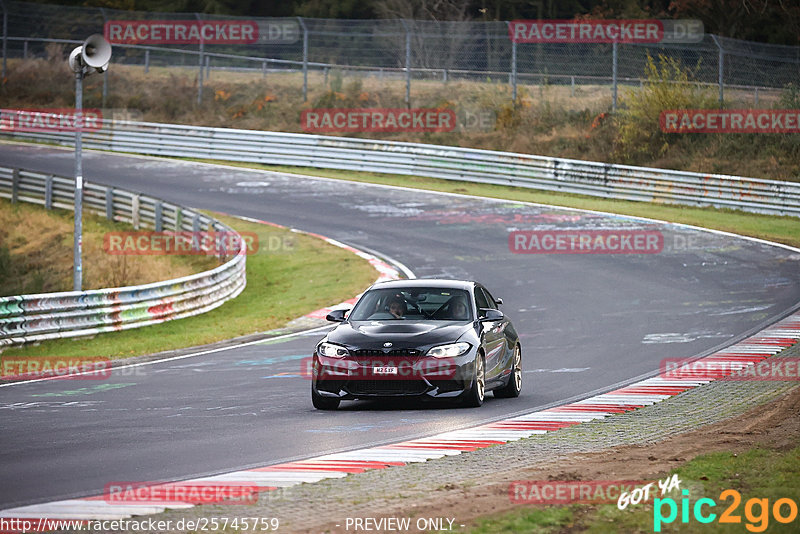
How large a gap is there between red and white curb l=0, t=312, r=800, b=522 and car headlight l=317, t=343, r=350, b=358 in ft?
6.01

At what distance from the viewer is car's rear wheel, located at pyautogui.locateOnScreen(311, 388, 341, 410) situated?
12.3 m

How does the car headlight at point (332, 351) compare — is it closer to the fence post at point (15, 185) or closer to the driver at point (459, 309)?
the driver at point (459, 309)

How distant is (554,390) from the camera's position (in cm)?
1368

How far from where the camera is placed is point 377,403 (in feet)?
42.7

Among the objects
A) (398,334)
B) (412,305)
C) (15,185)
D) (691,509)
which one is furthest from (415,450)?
(15,185)

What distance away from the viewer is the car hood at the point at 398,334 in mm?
11992

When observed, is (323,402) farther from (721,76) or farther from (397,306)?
(721,76)

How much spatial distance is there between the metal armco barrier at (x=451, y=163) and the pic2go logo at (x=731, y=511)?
27.0 metres

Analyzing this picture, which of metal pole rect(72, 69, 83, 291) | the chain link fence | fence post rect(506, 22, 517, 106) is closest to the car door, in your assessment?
metal pole rect(72, 69, 83, 291)

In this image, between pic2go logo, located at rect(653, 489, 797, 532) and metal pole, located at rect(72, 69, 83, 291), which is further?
metal pole, located at rect(72, 69, 83, 291)

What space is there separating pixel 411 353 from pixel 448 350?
0.39 metres

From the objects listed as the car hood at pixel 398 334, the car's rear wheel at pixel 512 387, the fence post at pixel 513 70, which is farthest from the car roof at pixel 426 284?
the fence post at pixel 513 70

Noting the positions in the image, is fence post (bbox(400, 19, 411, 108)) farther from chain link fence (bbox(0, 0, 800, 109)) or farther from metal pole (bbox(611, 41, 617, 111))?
metal pole (bbox(611, 41, 617, 111))

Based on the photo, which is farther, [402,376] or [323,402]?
[323,402]
